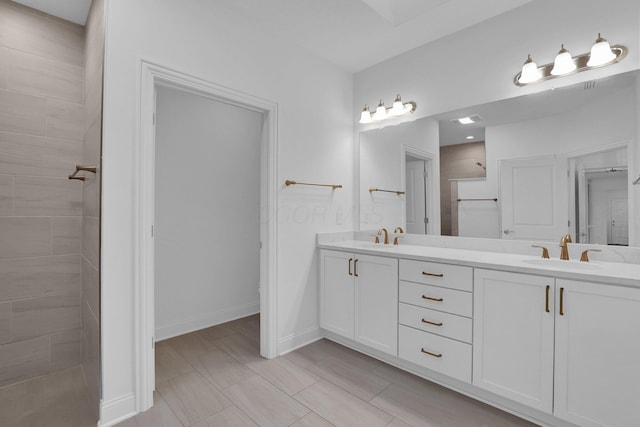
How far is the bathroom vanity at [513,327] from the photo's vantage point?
1.37m

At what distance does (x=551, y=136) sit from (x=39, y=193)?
3.54m

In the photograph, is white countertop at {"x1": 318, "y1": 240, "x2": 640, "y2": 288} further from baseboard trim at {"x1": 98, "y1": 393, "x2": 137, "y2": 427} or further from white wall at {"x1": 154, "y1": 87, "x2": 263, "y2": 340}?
baseboard trim at {"x1": 98, "y1": 393, "x2": 137, "y2": 427}

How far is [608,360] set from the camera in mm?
1377

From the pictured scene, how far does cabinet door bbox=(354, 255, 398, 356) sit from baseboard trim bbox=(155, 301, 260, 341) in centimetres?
147

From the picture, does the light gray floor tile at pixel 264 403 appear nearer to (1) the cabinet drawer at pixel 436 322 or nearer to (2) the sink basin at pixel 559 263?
(1) the cabinet drawer at pixel 436 322

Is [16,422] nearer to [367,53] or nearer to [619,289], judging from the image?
[619,289]

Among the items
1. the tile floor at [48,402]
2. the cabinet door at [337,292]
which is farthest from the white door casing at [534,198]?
the tile floor at [48,402]

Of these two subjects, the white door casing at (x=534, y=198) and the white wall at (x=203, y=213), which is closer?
the white door casing at (x=534, y=198)

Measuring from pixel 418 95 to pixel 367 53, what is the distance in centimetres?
61

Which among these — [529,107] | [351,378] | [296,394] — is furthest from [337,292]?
[529,107]

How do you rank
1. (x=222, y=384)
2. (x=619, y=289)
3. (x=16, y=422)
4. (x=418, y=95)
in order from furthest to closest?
(x=418, y=95) → (x=222, y=384) → (x=16, y=422) → (x=619, y=289)

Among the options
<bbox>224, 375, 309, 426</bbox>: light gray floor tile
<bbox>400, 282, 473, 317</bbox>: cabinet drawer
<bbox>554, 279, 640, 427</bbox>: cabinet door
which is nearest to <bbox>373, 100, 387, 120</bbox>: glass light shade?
<bbox>400, 282, 473, 317</bbox>: cabinet drawer

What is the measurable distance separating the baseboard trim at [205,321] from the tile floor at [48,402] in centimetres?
67

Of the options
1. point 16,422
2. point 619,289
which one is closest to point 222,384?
point 16,422
